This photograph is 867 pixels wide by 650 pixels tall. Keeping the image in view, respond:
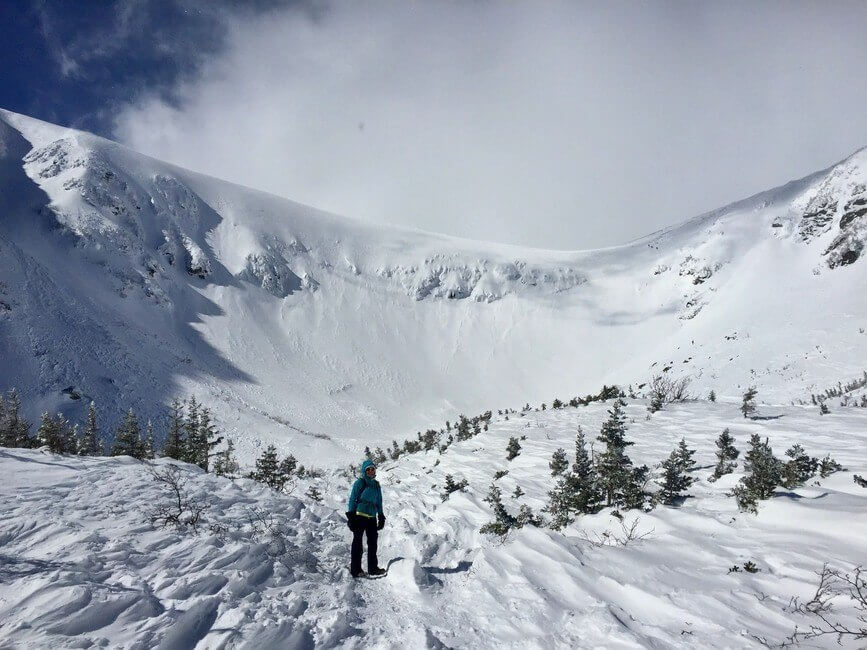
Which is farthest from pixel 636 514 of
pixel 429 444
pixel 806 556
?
pixel 429 444

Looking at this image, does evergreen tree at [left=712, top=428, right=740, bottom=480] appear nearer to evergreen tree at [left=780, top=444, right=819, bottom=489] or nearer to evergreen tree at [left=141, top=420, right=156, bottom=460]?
evergreen tree at [left=780, top=444, right=819, bottom=489]

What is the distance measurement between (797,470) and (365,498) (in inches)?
293

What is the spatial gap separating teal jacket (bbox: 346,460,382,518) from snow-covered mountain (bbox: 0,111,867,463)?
2392 cm

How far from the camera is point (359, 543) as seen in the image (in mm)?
5863

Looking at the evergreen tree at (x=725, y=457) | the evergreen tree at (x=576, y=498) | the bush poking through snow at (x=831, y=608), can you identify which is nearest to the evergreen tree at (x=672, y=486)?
the evergreen tree at (x=576, y=498)

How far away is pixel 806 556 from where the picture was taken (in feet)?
15.6

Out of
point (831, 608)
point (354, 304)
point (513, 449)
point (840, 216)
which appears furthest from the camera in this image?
point (354, 304)

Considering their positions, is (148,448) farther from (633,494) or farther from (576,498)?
(633,494)

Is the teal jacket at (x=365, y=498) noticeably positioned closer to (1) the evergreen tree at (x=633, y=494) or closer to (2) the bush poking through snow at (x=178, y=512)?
(2) the bush poking through snow at (x=178, y=512)

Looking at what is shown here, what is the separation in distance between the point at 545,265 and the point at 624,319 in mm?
19934

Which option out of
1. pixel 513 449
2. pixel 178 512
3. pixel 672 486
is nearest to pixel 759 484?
pixel 672 486

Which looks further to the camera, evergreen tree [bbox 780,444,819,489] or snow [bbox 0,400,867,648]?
evergreen tree [bbox 780,444,819,489]

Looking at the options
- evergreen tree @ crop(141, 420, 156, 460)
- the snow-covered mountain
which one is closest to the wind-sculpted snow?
the snow-covered mountain

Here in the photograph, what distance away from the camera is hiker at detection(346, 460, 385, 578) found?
18.9 ft
